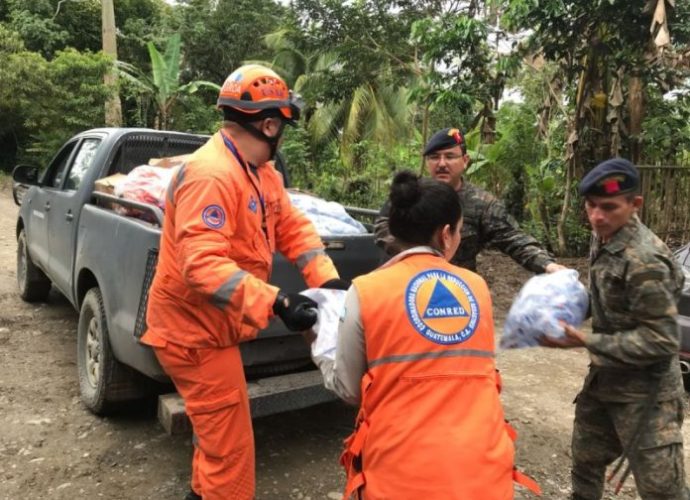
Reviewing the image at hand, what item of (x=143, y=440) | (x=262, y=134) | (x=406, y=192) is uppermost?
(x=262, y=134)

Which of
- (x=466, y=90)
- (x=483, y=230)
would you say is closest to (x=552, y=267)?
(x=483, y=230)

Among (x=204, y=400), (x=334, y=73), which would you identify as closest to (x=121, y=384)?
(x=204, y=400)

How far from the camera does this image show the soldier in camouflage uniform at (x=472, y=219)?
3.19 meters

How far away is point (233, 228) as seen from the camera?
2.34m

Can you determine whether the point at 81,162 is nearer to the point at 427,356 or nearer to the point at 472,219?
the point at 472,219

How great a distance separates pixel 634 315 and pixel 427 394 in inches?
42.4

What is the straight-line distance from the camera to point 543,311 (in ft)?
7.34

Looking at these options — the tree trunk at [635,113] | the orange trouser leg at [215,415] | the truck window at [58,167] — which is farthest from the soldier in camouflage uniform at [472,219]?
the tree trunk at [635,113]

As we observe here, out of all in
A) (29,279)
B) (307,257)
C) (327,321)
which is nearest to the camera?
(327,321)

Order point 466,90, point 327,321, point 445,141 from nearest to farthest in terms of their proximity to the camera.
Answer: point 327,321 → point 445,141 → point 466,90

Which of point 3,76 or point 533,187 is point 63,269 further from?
point 3,76

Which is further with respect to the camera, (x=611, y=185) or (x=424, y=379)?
(x=611, y=185)

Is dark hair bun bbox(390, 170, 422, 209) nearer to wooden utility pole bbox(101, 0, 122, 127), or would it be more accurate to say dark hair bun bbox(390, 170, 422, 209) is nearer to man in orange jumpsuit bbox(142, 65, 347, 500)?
man in orange jumpsuit bbox(142, 65, 347, 500)

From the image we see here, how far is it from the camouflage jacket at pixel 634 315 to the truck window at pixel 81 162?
3729 millimetres
